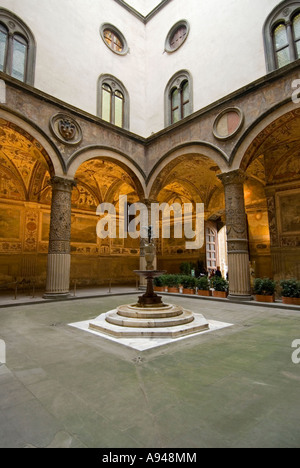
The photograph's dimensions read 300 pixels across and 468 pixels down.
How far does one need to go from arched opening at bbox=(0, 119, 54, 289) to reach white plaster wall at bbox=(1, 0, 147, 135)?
357 cm

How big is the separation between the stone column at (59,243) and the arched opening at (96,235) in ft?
13.2

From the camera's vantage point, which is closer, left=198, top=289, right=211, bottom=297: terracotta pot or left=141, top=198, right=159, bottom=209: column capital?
left=198, top=289, right=211, bottom=297: terracotta pot

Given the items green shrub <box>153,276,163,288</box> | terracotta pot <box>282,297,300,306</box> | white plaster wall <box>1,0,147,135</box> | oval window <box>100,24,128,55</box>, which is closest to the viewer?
terracotta pot <box>282,297,300,306</box>

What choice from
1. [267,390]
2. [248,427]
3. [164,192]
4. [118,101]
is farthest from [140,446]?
[164,192]

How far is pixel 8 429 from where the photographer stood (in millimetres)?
2016

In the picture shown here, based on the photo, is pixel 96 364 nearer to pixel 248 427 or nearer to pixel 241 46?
pixel 248 427

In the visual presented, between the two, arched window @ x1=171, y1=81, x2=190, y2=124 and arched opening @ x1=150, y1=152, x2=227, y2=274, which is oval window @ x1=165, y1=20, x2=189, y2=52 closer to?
arched window @ x1=171, y1=81, x2=190, y2=124

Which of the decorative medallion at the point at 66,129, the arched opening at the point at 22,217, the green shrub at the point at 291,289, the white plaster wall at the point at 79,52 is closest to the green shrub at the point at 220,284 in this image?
the green shrub at the point at 291,289

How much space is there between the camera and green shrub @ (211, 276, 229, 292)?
969cm

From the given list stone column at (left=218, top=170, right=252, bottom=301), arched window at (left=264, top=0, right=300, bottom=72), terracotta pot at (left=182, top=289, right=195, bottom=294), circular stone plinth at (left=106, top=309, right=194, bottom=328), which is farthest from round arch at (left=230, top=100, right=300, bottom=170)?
circular stone plinth at (left=106, top=309, right=194, bottom=328)

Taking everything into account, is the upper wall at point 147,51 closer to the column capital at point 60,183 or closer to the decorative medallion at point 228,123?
the decorative medallion at point 228,123

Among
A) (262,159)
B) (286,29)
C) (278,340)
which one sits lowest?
(278,340)

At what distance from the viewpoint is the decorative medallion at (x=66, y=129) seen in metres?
9.95
